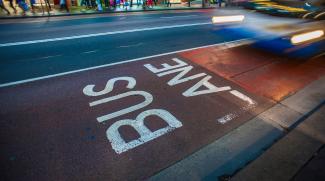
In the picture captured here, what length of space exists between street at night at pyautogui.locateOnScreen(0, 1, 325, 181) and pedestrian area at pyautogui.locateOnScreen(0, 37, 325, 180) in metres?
0.02

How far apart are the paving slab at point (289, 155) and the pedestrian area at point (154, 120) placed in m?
0.03

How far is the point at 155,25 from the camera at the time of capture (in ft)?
43.7

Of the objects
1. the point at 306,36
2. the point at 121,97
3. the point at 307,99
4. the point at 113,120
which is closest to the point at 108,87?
the point at 121,97

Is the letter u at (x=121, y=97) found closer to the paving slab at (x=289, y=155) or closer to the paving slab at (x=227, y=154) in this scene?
the paving slab at (x=227, y=154)

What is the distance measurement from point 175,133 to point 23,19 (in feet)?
48.1

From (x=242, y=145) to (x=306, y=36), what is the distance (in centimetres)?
908

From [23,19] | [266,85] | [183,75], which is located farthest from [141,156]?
[23,19]

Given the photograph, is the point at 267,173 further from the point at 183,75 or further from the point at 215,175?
the point at 183,75

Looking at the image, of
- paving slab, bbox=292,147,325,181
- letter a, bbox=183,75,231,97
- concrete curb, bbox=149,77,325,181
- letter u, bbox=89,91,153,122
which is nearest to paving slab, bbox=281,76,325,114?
concrete curb, bbox=149,77,325,181

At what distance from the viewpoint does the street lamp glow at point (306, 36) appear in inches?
397

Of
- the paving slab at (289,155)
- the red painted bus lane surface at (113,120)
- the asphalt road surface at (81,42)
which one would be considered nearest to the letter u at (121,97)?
the red painted bus lane surface at (113,120)

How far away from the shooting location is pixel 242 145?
12.3 ft

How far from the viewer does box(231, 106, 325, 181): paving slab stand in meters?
2.98

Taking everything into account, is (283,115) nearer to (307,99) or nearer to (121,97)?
(307,99)
